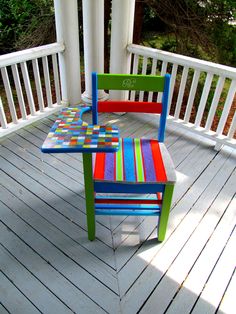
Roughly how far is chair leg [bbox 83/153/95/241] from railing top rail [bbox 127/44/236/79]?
164 cm

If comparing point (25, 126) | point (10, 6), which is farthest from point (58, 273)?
point (10, 6)

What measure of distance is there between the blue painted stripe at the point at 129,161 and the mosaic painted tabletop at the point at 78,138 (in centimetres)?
26

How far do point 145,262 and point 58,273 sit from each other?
0.52 m

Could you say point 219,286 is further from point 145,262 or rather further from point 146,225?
point 146,225

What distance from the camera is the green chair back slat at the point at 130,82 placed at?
1604 millimetres

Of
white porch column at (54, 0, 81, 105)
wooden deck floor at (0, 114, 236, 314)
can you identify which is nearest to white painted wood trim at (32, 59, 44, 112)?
white porch column at (54, 0, 81, 105)

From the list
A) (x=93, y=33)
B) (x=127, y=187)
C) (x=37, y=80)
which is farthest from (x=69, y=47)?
(x=127, y=187)

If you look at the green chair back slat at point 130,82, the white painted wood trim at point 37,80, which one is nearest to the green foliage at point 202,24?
the white painted wood trim at point 37,80

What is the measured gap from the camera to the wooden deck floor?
1409 millimetres

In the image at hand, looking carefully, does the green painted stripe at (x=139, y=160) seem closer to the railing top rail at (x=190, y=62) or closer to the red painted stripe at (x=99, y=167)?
the red painted stripe at (x=99, y=167)

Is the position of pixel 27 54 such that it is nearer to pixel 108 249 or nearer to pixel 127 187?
pixel 127 187

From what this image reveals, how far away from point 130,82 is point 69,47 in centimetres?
148

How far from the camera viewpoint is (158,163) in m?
1.52

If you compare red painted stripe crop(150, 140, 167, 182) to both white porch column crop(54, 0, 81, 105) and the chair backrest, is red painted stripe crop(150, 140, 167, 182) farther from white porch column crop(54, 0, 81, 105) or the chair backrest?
white porch column crop(54, 0, 81, 105)
